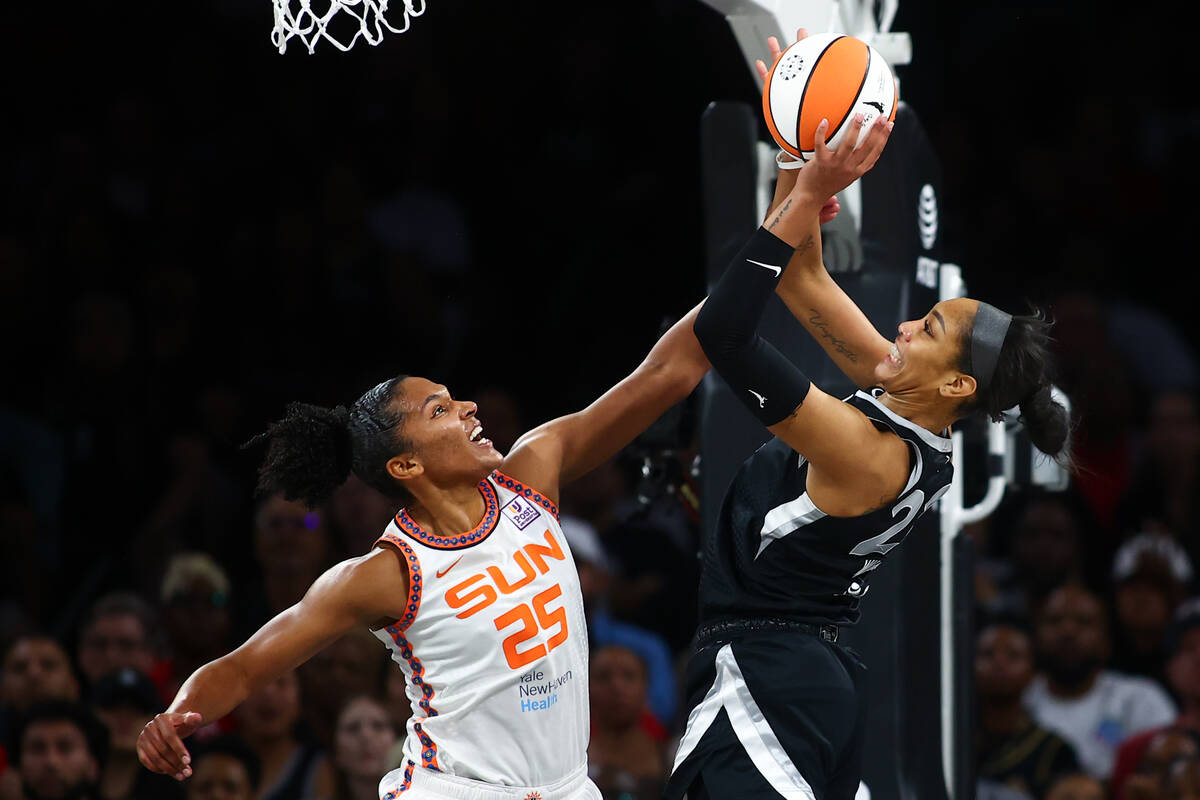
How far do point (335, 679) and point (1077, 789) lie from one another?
2.74 m

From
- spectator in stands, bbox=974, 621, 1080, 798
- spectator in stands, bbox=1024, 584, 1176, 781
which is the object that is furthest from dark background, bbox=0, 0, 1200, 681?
spectator in stands, bbox=974, 621, 1080, 798

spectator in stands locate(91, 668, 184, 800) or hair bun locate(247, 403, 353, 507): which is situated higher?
hair bun locate(247, 403, 353, 507)

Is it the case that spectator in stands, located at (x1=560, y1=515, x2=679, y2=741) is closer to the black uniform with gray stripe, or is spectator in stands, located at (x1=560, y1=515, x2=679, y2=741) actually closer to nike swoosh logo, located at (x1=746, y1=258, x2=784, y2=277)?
the black uniform with gray stripe

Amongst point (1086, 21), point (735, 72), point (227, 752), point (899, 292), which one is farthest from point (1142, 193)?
point (227, 752)

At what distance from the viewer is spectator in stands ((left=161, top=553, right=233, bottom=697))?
682cm

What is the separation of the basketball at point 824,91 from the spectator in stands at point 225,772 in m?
3.19

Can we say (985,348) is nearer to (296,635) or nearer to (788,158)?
(788,158)

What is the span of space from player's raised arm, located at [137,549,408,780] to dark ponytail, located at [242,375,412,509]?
0.77 ft

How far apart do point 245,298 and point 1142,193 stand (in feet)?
15.0

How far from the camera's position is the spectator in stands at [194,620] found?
6816mm

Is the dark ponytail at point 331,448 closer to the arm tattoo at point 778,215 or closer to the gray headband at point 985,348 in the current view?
the arm tattoo at point 778,215

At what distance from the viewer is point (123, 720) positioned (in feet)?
20.1

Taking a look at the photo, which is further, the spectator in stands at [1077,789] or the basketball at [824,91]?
the spectator in stands at [1077,789]

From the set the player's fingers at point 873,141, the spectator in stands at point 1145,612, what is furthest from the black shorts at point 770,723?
the spectator in stands at point 1145,612
